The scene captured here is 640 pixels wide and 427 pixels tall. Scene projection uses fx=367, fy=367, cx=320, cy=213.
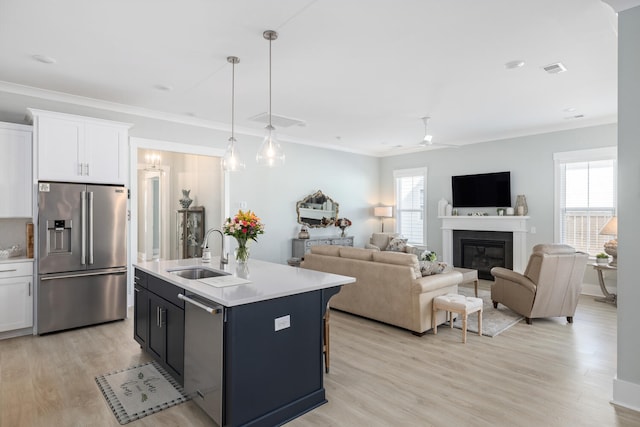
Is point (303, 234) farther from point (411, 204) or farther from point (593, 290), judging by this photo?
point (593, 290)

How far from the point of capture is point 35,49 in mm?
3373

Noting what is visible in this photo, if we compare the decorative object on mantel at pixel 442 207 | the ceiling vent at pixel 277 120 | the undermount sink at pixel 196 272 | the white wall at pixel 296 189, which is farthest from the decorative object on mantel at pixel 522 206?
the undermount sink at pixel 196 272

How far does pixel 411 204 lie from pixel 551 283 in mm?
4428

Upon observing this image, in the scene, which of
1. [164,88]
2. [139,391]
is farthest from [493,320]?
[164,88]

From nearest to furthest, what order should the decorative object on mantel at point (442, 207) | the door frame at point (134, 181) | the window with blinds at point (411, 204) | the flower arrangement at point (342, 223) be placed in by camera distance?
the door frame at point (134, 181), the decorative object on mantel at point (442, 207), the flower arrangement at point (342, 223), the window with blinds at point (411, 204)

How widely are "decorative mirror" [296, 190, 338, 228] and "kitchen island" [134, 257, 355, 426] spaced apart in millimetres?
4414

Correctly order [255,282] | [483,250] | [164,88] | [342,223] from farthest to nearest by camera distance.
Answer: [342,223] → [483,250] → [164,88] → [255,282]

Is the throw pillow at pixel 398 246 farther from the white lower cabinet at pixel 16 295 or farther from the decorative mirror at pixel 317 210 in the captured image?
the white lower cabinet at pixel 16 295

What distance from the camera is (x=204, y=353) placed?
2.43 m

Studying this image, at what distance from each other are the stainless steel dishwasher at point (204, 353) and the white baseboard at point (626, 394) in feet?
9.08

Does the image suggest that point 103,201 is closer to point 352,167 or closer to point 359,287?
point 359,287

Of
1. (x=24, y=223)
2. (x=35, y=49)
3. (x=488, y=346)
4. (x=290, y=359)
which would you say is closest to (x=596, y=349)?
(x=488, y=346)

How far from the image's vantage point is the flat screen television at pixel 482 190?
696cm

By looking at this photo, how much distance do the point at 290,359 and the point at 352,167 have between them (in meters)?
6.44
